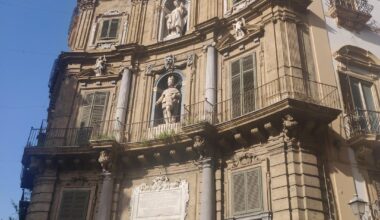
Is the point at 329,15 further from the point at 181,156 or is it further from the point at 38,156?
the point at 38,156

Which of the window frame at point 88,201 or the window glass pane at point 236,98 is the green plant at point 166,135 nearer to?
the window glass pane at point 236,98

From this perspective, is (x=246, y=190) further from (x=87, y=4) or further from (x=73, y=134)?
(x=87, y=4)

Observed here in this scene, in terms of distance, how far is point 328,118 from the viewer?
38.5ft

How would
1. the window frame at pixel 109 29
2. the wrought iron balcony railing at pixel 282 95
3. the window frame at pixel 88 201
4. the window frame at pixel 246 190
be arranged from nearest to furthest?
the window frame at pixel 246 190, the wrought iron balcony railing at pixel 282 95, the window frame at pixel 88 201, the window frame at pixel 109 29

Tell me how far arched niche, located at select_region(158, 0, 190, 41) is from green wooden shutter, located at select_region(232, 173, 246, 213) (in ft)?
23.9

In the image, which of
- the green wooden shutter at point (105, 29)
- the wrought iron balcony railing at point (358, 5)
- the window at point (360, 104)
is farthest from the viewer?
the green wooden shutter at point (105, 29)

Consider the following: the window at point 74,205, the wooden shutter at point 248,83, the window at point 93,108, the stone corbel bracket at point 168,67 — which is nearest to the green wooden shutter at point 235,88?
the wooden shutter at point 248,83

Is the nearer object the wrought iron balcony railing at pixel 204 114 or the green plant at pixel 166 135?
the wrought iron balcony railing at pixel 204 114

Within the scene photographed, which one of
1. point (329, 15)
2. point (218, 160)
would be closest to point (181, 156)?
point (218, 160)

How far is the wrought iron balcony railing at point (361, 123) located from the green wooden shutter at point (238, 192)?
3.36 metres

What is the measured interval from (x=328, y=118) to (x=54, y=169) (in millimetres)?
9412

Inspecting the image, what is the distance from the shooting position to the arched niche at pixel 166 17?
58.6 feet

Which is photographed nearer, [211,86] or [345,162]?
[345,162]

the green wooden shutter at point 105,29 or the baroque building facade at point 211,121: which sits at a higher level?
the green wooden shutter at point 105,29
